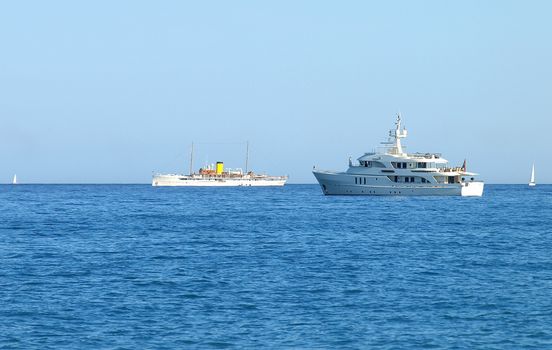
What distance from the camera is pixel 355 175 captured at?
123 m

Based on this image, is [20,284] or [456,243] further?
[456,243]

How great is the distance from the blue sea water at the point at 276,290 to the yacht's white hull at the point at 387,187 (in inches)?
2440

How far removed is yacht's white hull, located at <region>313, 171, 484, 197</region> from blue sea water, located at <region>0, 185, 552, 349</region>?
6197 centimetres

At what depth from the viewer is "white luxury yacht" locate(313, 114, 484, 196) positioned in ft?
399

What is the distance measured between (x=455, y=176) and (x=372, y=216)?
4782 cm

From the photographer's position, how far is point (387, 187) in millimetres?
122438

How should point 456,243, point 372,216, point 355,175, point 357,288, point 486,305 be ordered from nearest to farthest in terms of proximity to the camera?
point 486,305 → point 357,288 → point 456,243 → point 372,216 → point 355,175

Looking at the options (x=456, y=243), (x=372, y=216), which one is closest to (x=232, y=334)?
(x=456, y=243)

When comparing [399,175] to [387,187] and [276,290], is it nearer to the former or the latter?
[387,187]

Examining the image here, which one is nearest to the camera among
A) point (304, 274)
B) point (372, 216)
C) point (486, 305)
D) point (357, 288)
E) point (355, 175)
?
point (486, 305)

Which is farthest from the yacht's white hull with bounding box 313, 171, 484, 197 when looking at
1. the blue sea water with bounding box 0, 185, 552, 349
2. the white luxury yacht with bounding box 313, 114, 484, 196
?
the blue sea water with bounding box 0, 185, 552, 349

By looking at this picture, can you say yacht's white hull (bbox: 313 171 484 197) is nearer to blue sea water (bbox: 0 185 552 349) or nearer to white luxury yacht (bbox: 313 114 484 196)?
white luxury yacht (bbox: 313 114 484 196)

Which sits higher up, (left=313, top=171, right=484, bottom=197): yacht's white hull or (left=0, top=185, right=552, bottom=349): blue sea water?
(left=313, top=171, right=484, bottom=197): yacht's white hull

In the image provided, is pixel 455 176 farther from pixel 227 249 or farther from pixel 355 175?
pixel 227 249
